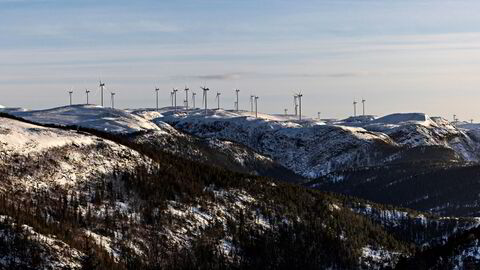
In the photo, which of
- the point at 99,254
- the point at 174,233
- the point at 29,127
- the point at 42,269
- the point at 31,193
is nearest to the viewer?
the point at 42,269

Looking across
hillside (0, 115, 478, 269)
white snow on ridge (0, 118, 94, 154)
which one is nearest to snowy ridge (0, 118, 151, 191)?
white snow on ridge (0, 118, 94, 154)

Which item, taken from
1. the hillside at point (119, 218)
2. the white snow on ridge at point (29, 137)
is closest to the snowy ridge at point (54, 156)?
the white snow on ridge at point (29, 137)

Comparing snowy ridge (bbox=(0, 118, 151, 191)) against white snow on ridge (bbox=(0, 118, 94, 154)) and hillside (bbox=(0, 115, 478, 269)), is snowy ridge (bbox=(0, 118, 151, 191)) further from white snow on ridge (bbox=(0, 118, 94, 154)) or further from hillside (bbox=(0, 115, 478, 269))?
hillside (bbox=(0, 115, 478, 269))

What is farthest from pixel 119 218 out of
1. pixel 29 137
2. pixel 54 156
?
pixel 29 137

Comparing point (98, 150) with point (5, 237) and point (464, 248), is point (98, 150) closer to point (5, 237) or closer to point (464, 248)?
point (5, 237)

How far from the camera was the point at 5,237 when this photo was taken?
129250 mm

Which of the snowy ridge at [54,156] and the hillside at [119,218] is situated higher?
the snowy ridge at [54,156]

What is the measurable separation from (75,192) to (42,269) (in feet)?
139

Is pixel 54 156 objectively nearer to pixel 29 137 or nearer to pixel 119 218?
pixel 29 137

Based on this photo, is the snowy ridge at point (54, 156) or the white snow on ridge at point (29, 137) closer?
the snowy ridge at point (54, 156)

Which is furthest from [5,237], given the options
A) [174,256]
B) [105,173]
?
[105,173]

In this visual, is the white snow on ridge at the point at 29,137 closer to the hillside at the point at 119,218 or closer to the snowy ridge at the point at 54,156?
the snowy ridge at the point at 54,156

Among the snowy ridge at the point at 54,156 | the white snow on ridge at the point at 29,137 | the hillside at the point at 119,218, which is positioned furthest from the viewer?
the white snow on ridge at the point at 29,137

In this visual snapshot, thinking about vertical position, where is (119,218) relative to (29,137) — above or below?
below
